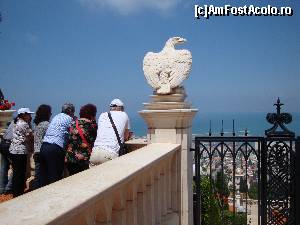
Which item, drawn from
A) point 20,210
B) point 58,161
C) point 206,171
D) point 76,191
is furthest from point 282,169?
point 20,210

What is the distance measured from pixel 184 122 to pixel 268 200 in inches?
67.1

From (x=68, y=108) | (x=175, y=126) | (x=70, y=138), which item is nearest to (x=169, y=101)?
(x=175, y=126)

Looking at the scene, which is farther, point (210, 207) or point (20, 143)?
point (210, 207)

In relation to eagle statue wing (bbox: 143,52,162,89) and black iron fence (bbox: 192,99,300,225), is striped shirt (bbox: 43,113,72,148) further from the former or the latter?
black iron fence (bbox: 192,99,300,225)

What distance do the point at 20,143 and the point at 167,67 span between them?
9.75ft

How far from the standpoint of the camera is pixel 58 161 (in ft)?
20.2

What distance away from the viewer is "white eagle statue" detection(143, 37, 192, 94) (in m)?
5.67

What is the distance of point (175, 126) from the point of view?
226 inches

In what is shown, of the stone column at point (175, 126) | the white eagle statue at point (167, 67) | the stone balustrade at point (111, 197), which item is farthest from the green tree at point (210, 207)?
the white eagle statue at point (167, 67)

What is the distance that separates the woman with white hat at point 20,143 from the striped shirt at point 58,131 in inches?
33.6

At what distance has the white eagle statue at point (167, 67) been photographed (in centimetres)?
567

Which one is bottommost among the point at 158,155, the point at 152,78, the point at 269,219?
the point at 269,219

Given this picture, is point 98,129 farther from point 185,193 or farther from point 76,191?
point 76,191

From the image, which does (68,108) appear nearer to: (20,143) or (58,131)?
(58,131)
